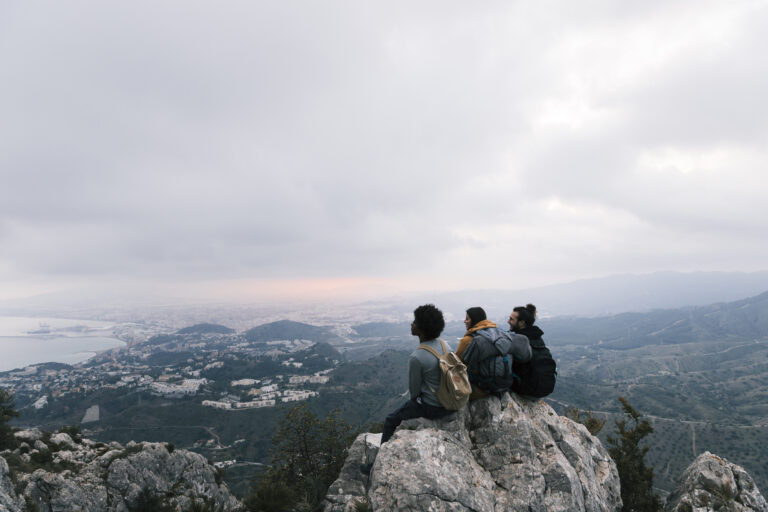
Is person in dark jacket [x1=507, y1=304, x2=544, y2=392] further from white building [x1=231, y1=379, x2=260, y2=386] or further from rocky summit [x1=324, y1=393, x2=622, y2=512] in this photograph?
white building [x1=231, y1=379, x2=260, y2=386]

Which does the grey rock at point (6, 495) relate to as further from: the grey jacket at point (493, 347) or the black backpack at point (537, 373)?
the black backpack at point (537, 373)

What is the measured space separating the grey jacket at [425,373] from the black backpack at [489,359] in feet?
3.39

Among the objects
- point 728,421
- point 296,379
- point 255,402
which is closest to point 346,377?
point 296,379

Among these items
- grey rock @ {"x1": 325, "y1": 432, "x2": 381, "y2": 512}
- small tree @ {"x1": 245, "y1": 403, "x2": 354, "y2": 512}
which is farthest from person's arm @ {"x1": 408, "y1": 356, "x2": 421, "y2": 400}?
small tree @ {"x1": 245, "y1": 403, "x2": 354, "y2": 512}

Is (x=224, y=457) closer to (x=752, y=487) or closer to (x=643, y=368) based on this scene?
(x=752, y=487)

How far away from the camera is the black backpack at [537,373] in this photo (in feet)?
27.5

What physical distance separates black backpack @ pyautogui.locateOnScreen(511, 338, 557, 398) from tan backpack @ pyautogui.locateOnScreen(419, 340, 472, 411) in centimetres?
268

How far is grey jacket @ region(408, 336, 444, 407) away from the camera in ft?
22.0

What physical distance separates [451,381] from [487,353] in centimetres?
132

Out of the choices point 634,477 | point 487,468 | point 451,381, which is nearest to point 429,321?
point 451,381

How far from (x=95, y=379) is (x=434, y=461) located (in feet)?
627

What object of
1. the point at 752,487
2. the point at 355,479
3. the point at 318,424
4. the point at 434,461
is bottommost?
the point at 318,424

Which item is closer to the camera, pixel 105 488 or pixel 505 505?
pixel 505 505

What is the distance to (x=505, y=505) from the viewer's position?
6.54 meters
